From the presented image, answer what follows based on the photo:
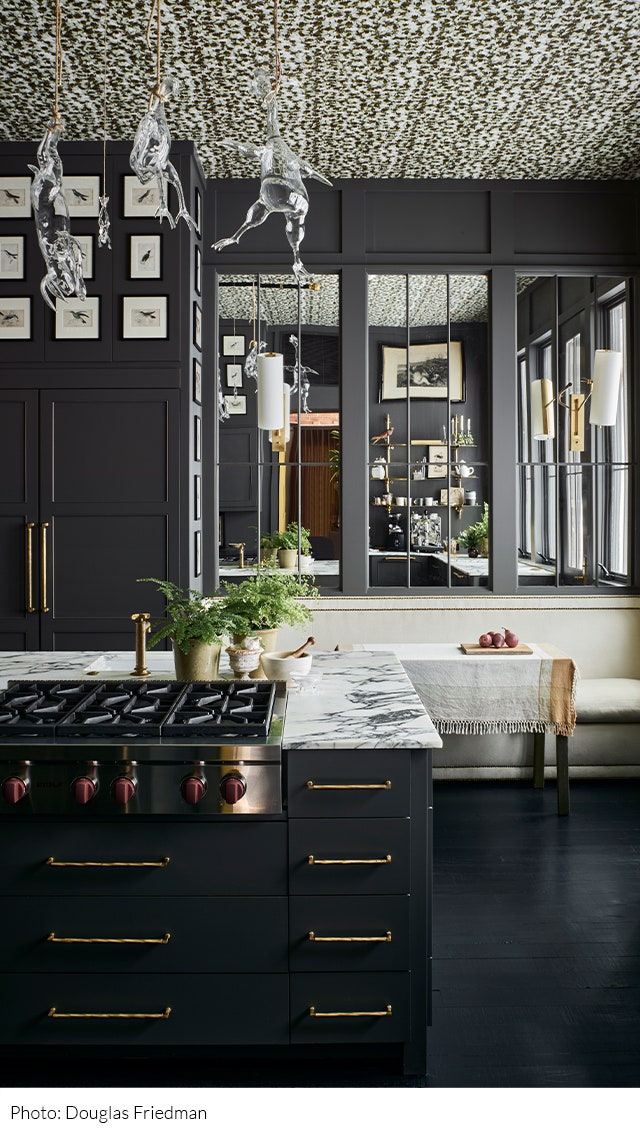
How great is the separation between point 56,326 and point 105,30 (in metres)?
1.33

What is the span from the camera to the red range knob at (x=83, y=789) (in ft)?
6.22

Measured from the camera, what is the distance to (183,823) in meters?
1.97

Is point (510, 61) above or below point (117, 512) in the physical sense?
above

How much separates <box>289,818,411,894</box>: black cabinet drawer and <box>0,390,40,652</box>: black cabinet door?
2694 millimetres

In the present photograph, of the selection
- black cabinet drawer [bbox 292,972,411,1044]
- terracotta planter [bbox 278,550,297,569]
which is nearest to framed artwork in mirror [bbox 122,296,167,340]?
terracotta planter [bbox 278,550,297,569]

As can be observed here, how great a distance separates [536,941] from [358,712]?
1146 mm

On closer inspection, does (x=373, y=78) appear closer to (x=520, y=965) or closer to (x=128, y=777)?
(x=128, y=777)

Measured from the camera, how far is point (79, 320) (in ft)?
13.8

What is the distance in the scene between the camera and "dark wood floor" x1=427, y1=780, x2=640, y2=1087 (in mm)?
2129

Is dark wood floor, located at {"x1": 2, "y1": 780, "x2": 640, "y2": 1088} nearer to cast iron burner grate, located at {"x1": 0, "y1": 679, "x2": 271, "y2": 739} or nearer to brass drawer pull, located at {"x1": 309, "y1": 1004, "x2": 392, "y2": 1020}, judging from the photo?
brass drawer pull, located at {"x1": 309, "y1": 1004, "x2": 392, "y2": 1020}

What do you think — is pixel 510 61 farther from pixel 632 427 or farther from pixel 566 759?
pixel 566 759
